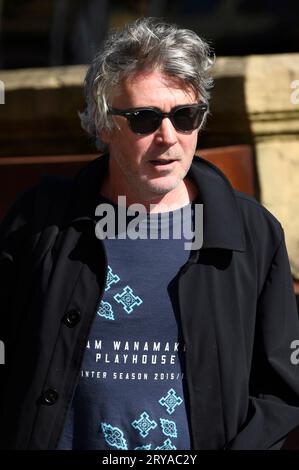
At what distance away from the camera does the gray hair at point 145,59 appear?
8.89ft

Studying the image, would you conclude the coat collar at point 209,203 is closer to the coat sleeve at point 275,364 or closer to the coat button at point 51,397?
the coat sleeve at point 275,364

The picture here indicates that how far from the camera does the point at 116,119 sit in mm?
2787

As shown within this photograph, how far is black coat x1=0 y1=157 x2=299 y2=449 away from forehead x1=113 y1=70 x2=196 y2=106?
0.25 metres

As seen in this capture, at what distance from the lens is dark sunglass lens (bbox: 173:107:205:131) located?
2.71 meters

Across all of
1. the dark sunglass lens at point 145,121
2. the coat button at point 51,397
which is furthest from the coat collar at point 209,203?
the coat button at point 51,397

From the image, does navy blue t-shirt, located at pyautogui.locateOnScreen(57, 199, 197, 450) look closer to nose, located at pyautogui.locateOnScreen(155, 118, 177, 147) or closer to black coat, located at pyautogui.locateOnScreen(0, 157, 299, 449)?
black coat, located at pyautogui.locateOnScreen(0, 157, 299, 449)

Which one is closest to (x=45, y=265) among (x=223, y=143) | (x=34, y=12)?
(x=223, y=143)

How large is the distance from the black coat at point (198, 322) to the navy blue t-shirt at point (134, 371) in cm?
3

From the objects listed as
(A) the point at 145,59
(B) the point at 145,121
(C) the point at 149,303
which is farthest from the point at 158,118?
(C) the point at 149,303

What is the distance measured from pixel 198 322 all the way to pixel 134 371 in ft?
0.62

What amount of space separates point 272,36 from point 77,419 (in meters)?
9.60

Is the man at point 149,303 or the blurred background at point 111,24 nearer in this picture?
the man at point 149,303

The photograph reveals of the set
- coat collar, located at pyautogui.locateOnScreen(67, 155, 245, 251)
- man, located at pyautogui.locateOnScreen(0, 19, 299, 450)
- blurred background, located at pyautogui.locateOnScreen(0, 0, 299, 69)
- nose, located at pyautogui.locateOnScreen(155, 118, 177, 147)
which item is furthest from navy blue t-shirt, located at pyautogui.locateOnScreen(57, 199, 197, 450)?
blurred background, located at pyautogui.locateOnScreen(0, 0, 299, 69)
